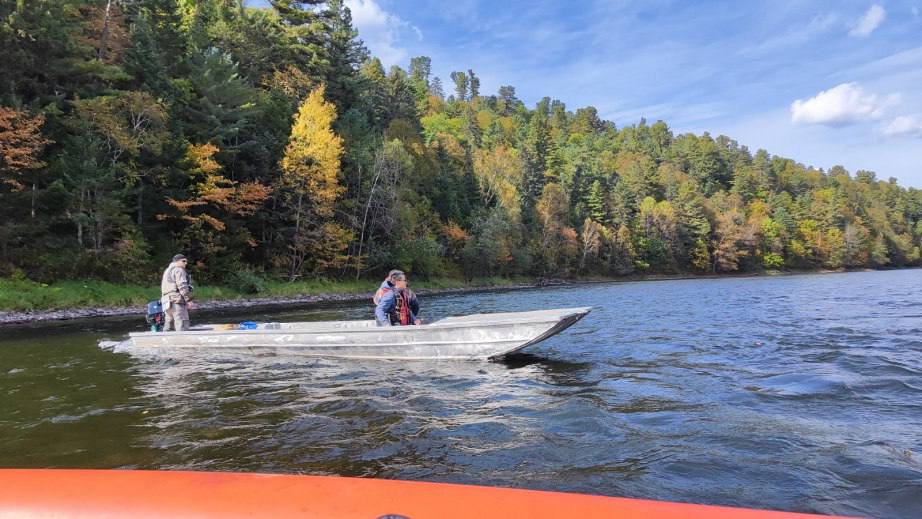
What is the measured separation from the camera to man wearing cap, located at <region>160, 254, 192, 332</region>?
39.2 feet

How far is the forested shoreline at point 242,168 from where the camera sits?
2475cm

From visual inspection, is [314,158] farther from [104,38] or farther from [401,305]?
[401,305]

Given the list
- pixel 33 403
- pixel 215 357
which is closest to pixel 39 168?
pixel 215 357

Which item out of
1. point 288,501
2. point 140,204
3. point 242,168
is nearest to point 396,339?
point 288,501

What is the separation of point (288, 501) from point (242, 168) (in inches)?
1425

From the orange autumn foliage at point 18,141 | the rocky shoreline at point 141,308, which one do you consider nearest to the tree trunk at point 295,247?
the rocky shoreline at point 141,308

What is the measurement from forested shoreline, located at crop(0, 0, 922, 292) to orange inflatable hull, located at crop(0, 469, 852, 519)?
87.4 feet

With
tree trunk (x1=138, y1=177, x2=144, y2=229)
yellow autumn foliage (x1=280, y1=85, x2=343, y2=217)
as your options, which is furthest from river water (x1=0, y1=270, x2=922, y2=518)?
yellow autumn foliage (x1=280, y1=85, x2=343, y2=217)

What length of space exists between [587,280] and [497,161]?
19.8 m

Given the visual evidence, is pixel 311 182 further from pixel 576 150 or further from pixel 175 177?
pixel 576 150

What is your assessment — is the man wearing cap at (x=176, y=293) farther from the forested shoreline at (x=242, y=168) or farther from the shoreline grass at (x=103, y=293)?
the forested shoreline at (x=242, y=168)

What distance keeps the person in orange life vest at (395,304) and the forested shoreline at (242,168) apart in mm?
20979

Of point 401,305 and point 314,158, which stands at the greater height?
point 314,158

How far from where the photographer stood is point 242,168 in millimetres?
34844
